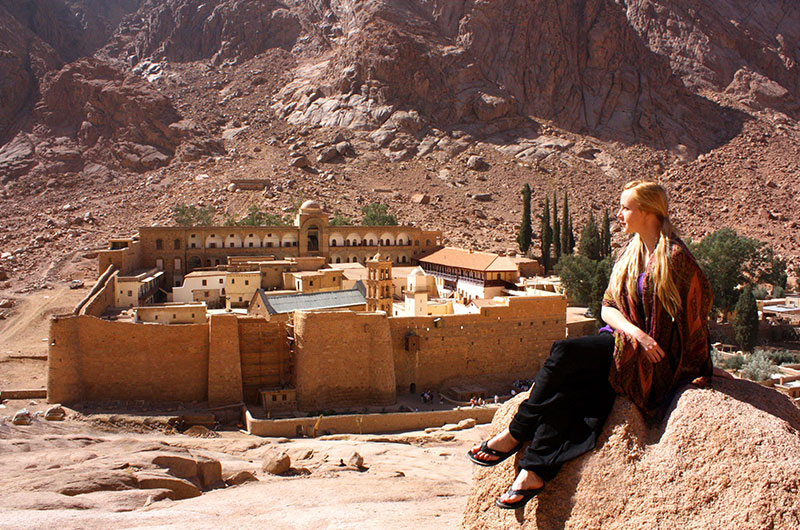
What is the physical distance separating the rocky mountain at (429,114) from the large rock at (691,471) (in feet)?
138

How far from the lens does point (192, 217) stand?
145 feet

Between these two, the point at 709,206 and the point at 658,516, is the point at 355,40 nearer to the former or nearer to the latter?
the point at 709,206

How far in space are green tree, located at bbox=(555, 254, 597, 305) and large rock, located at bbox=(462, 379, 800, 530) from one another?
2716cm

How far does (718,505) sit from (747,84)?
255ft

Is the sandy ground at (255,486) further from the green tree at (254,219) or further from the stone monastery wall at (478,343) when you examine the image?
the green tree at (254,219)

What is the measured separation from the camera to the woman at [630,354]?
11.5 ft

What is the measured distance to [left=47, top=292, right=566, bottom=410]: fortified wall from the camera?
1762cm

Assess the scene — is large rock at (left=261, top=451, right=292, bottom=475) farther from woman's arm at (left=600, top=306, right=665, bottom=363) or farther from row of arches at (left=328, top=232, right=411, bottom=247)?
row of arches at (left=328, top=232, right=411, bottom=247)

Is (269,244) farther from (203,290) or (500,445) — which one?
(500,445)

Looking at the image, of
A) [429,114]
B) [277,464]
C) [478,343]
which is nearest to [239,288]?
[478,343]

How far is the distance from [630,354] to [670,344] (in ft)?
0.69

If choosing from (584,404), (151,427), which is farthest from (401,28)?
(584,404)

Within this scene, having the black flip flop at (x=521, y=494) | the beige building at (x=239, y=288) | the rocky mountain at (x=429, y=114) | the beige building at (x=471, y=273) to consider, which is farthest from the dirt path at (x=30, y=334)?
the black flip flop at (x=521, y=494)

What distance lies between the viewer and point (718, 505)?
309cm
